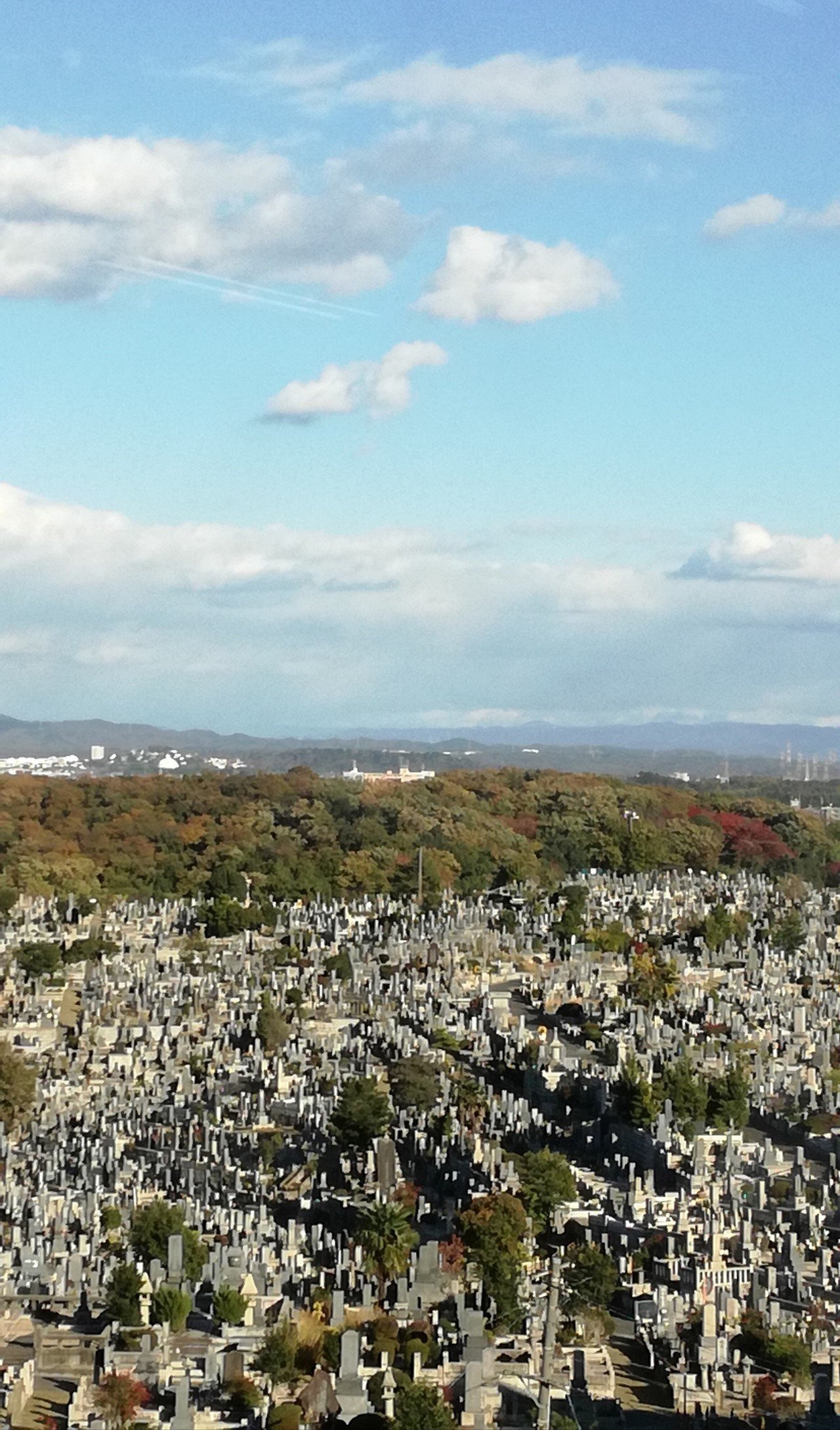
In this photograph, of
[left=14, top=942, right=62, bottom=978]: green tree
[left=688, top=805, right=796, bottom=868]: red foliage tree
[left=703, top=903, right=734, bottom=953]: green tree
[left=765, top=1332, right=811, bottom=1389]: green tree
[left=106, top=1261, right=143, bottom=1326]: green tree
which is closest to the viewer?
[left=765, top=1332, right=811, bottom=1389]: green tree

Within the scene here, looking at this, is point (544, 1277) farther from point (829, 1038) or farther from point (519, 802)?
point (519, 802)

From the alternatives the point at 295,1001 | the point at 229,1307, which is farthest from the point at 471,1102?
the point at 229,1307

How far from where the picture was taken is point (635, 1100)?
869 inches

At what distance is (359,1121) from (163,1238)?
3.83 meters

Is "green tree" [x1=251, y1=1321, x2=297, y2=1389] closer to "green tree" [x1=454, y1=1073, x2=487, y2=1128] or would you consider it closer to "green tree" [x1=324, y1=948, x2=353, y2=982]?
"green tree" [x1=454, y1=1073, x2=487, y2=1128]

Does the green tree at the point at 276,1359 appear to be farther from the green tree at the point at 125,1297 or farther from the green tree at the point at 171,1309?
the green tree at the point at 125,1297

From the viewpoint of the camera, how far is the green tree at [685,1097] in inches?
869

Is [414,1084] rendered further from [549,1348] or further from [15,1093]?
[549,1348]

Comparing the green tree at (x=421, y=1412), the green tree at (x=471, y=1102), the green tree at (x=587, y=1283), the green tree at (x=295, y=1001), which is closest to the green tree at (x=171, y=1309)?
the green tree at (x=421, y=1412)

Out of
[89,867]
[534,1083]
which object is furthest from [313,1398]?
[89,867]

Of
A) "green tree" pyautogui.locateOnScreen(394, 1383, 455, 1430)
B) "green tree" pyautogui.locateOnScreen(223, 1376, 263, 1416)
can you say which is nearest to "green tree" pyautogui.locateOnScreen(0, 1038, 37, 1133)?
"green tree" pyautogui.locateOnScreen(223, 1376, 263, 1416)

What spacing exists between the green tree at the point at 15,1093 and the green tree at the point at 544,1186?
22.7 ft

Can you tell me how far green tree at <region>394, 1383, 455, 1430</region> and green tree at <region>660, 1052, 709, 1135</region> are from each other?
7.95 meters

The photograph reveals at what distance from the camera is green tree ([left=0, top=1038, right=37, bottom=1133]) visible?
2267cm
